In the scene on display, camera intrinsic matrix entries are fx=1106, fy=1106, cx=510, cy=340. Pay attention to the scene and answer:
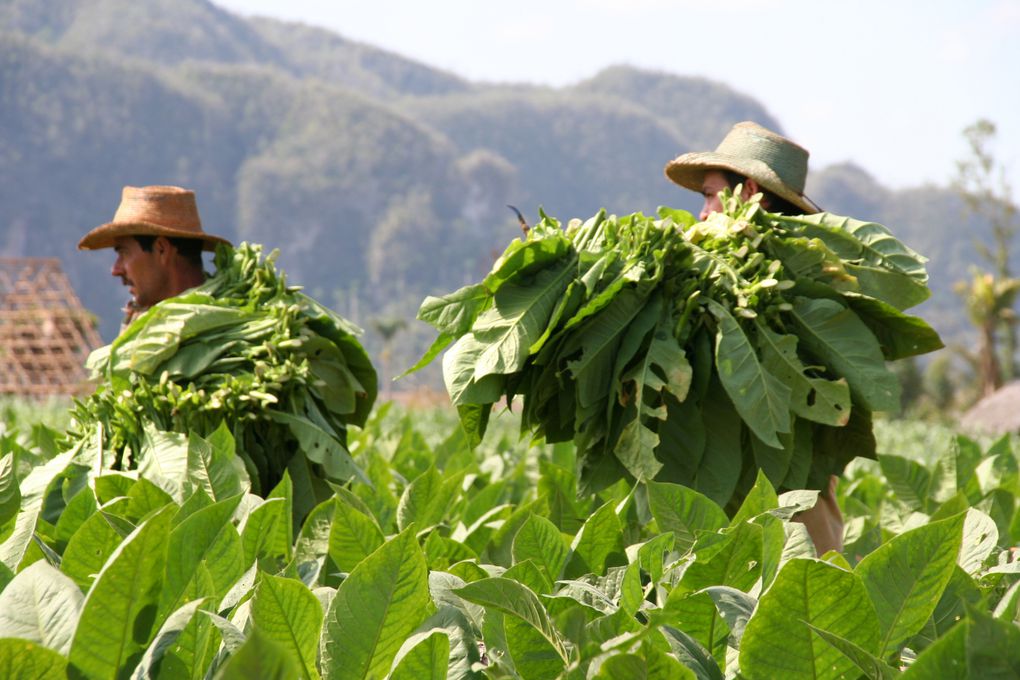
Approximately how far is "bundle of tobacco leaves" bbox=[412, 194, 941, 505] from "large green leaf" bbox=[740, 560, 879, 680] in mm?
1040

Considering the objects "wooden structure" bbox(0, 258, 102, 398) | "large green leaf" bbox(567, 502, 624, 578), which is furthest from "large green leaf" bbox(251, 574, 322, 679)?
"wooden structure" bbox(0, 258, 102, 398)

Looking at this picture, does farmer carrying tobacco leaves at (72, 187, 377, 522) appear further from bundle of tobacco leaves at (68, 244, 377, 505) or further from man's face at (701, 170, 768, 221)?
man's face at (701, 170, 768, 221)

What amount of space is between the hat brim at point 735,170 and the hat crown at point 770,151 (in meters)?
0.04

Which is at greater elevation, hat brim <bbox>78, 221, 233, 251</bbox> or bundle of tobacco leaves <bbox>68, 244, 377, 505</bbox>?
hat brim <bbox>78, 221, 233, 251</bbox>

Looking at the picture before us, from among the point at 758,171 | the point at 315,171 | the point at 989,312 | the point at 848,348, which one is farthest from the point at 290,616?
the point at 315,171

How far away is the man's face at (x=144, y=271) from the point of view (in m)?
3.58

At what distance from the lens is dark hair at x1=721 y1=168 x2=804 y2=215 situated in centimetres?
306

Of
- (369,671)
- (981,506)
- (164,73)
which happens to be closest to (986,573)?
(369,671)

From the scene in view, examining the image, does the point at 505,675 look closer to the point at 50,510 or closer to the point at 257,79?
the point at 50,510

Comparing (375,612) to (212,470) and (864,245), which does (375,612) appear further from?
(864,245)

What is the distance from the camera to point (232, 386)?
290cm

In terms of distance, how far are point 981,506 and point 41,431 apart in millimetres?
2403

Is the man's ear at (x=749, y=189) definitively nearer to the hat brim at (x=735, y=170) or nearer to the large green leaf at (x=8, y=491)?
the hat brim at (x=735, y=170)

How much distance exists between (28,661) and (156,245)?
266 cm
